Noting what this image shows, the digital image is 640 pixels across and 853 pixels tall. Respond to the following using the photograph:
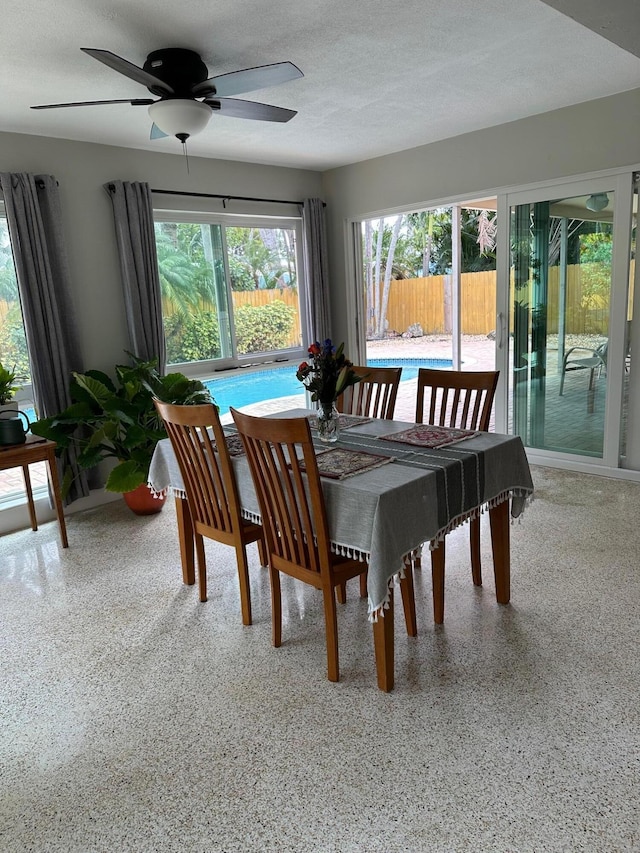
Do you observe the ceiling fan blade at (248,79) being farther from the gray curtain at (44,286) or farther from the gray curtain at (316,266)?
the gray curtain at (316,266)

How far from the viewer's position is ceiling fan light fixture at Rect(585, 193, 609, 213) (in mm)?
4039

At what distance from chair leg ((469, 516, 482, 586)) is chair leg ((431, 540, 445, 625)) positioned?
395 mm

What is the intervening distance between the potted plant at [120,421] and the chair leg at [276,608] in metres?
1.63

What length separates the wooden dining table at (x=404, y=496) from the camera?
2023mm

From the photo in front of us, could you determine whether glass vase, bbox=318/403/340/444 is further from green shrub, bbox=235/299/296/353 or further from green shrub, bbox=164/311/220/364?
green shrub, bbox=235/299/296/353

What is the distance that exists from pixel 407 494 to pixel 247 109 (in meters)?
1.92

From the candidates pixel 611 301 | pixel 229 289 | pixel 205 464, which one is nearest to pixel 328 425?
pixel 205 464

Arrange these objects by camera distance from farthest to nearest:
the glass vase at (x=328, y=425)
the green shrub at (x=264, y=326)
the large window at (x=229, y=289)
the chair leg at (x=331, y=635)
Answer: the green shrub at (x=264, y=326)
the large window at (x=229, y=289)
the glass vase at (x=328, y=425)
the chair leg at (x=331, y=635)

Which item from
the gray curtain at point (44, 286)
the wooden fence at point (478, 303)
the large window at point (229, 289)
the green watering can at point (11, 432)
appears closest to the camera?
the green watering can at point (11, 432)

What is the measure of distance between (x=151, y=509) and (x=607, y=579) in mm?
2847

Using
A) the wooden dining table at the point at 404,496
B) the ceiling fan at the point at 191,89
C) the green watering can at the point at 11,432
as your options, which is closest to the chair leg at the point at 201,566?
the wooden dining table at the point at 404,496

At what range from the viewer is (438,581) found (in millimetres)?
2537

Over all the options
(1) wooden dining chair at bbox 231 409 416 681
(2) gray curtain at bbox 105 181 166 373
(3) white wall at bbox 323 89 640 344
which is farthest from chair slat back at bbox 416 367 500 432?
(2) gray curtain at bbox 105 181 166 373

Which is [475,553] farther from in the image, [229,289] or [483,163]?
[229,289]
